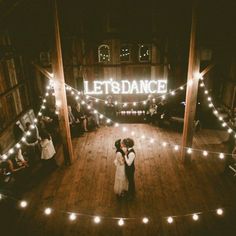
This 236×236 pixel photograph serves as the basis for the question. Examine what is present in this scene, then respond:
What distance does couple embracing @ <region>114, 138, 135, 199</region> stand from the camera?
4.82 meters

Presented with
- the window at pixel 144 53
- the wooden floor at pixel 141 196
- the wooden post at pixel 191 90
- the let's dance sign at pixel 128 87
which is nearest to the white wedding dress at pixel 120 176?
the wooden floor at pixel 141 196

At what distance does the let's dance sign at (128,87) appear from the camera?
8930 mm

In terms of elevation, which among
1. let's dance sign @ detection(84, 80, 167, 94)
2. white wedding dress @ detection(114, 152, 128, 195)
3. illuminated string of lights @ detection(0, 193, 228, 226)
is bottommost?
illuminated string of lights @ detection(0, 193, 228, 226)

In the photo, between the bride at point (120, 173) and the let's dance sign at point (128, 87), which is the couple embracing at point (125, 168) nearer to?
the bride at point (120, 173)

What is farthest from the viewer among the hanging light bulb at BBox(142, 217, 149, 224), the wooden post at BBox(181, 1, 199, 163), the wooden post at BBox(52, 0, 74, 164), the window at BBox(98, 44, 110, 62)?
the window at BBox(98, 44, 110, 62)

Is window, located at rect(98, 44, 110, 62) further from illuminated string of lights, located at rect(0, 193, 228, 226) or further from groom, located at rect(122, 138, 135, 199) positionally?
illuminated string of lights, located at rect(0, 193, 228, 226)

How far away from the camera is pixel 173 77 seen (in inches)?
376

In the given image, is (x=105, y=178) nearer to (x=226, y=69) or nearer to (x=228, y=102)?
(x=228, y=102)

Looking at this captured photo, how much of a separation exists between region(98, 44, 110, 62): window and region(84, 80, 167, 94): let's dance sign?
3.57 ft

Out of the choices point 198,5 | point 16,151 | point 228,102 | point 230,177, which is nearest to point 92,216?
point 16,151

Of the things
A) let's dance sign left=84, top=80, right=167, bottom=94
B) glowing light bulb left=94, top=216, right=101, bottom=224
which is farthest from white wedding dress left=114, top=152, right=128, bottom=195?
let's dance sign left=84, top=80, right=167, bottom=94

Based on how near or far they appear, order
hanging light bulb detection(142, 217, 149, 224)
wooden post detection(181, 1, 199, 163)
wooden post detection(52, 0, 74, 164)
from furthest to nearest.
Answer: wooden post detection(52, 0, 74, 164) < wooden post detection(181, 1, 199, 163) < hanging light bulb detection(142, 217, 149, 224)

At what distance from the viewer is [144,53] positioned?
31.6 feet

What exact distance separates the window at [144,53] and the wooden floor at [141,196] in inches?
148
